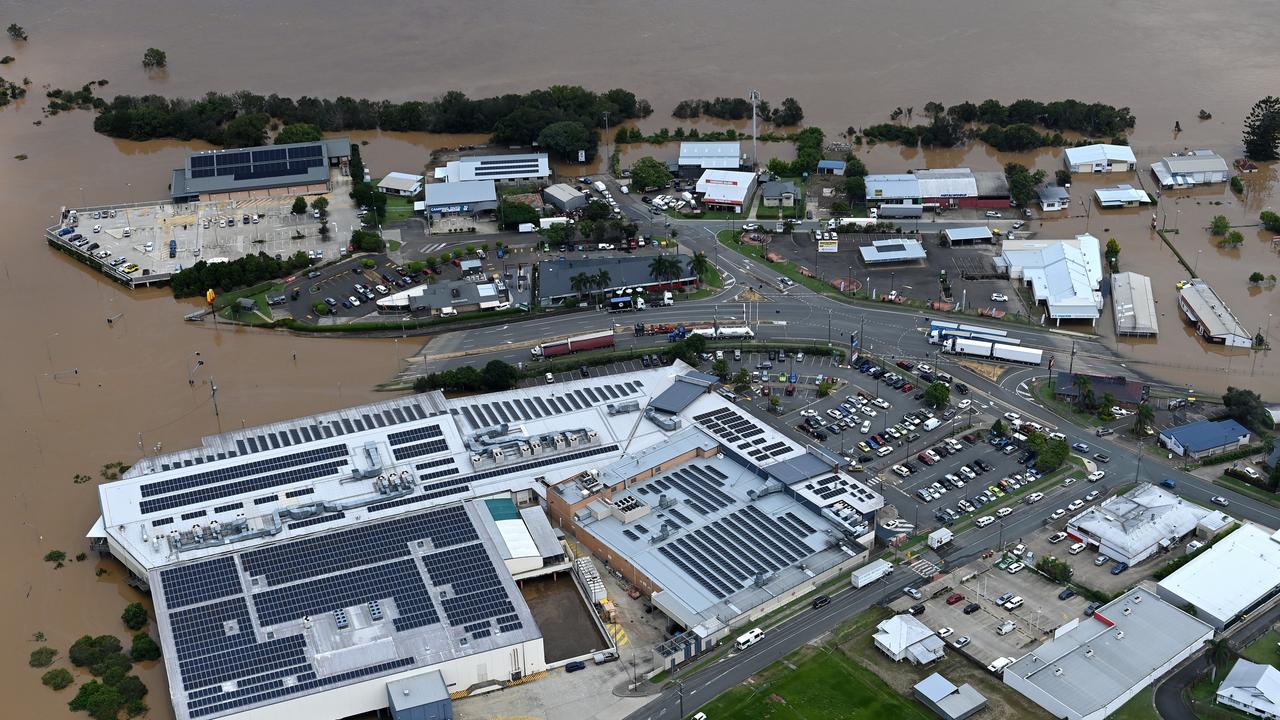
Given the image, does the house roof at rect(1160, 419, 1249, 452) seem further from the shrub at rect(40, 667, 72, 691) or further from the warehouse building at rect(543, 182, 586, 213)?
the shrub at rect(40, 667, 72, 691)

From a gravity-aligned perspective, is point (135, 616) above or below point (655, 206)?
below

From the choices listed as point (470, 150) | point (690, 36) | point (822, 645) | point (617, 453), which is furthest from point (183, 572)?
point (690, 36)

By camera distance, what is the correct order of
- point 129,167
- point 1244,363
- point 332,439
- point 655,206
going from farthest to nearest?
point 129,167
point 655,206
point 1244,363
point 332,439

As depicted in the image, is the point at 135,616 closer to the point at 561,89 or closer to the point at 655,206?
the point at 655,206

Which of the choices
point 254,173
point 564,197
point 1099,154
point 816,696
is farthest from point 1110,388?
point 254,173

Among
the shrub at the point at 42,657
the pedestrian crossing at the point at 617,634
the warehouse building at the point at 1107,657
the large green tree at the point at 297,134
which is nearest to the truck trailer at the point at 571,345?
the pedestrian crossing at the point at 617,634

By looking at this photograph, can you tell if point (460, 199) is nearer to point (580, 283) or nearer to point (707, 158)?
point (580, 283)

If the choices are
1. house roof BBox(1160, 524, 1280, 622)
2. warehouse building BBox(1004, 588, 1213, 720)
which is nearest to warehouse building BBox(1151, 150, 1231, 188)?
house roof BBox(1160, 524, 1280, 622)
